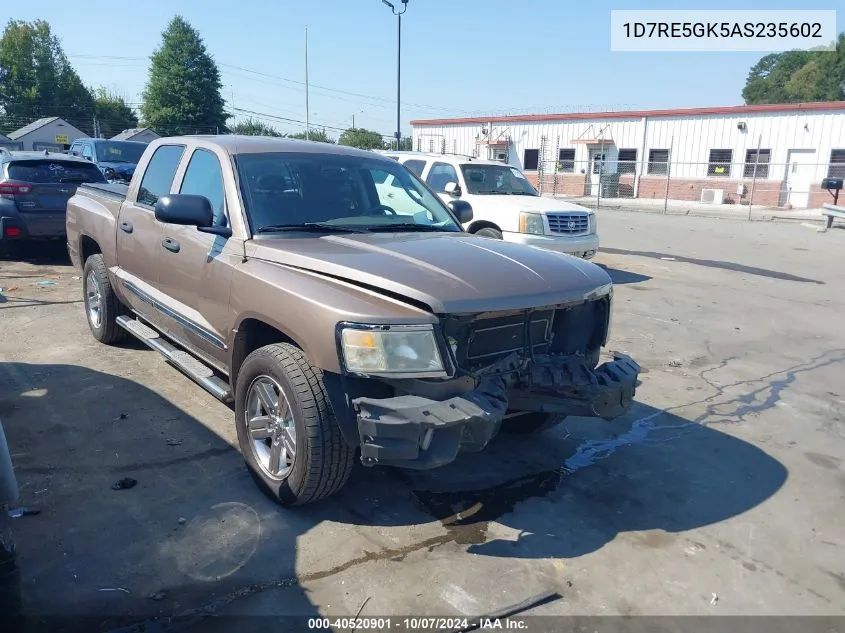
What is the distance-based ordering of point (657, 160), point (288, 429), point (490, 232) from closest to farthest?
point (288, 429)
point (490, 232)
point (657, 160)

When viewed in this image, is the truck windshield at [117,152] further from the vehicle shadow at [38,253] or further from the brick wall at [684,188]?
the brick wall at [684,188]

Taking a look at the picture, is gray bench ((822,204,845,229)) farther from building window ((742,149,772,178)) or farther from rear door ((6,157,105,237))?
rear door ((6,157,105,237))

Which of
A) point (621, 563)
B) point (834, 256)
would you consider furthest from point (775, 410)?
point (834, 256)

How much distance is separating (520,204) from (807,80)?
69.4m

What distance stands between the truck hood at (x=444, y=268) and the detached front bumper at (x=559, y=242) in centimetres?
595

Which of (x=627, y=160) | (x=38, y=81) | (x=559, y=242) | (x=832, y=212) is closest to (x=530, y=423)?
(x=559, y=242)

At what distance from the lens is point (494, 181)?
36.7ft

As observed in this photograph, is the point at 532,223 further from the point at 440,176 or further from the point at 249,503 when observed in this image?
the point at 249,503

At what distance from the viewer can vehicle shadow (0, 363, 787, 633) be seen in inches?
115

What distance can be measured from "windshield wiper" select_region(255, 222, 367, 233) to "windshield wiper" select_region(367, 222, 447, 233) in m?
0.13

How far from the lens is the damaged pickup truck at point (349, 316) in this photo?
9.84ft

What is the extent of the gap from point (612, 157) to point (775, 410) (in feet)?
109

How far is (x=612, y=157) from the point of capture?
36.4 meters

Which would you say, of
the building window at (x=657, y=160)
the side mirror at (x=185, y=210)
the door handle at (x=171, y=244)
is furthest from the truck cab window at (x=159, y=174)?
the building window at (x=657, y=160)
